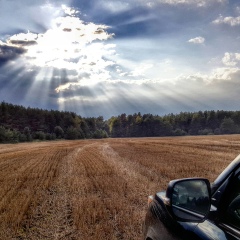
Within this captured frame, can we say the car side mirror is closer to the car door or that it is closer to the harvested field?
the car door

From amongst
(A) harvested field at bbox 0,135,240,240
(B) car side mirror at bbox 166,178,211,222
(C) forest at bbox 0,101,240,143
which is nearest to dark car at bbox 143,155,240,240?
(B) car side mirror at bbox 166,178,211,222

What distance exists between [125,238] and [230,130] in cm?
11473

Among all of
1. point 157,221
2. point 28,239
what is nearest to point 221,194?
point 157,221

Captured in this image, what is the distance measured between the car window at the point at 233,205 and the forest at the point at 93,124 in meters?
73.1

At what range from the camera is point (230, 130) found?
114 meters

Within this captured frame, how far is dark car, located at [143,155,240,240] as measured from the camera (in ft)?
5.99

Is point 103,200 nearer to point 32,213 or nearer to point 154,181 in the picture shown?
point 32,213

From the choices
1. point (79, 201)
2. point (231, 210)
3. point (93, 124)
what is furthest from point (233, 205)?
point (93, 124)

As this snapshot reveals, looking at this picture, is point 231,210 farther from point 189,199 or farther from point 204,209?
point 189,199

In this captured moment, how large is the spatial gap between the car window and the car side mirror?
0.49ft

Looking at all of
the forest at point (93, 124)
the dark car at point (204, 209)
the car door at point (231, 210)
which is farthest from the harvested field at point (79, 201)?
the forest at point (93, 124)

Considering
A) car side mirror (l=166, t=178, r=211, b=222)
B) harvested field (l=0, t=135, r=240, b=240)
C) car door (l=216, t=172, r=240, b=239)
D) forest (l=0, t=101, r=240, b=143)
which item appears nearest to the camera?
car door (l=216, t=172, r=240, b=239)

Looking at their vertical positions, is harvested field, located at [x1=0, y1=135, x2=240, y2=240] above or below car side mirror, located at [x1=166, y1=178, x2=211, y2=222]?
below

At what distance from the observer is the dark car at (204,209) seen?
5.99ft
